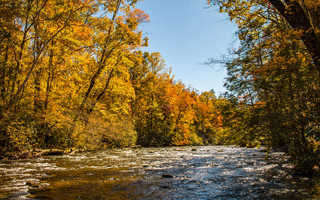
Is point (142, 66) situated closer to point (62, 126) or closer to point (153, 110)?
point (153, 110)

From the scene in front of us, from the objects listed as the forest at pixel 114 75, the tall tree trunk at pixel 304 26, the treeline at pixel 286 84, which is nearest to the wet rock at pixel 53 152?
the forest at pixel 114 75

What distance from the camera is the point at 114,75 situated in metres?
16.8

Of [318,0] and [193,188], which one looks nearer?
[318,0]

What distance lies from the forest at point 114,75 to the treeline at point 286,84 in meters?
0.03

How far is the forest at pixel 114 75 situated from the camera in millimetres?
5074

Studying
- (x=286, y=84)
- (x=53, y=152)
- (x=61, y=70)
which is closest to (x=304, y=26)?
(x=286, y=84)

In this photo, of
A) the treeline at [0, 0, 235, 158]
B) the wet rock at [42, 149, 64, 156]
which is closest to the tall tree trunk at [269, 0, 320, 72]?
the treeline at [0, 0, 235, 158]

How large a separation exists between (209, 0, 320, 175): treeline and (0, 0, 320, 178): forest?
0.03m

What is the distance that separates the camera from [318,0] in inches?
169

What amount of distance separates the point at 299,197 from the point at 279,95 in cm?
282

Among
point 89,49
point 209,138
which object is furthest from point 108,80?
point 209,138

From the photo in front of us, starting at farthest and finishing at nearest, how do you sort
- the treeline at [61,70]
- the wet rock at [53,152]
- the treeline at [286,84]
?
the wet rock at [53,152] < the treeline at [61,70] < the treeline at [286,84]

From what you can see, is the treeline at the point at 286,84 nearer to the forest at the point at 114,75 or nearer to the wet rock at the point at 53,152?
the forest at the point at 114,75

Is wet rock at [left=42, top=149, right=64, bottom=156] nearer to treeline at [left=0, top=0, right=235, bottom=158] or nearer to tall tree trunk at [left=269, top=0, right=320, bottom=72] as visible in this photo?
treeline at [left=0, top=0, right=235, bottom=158]
